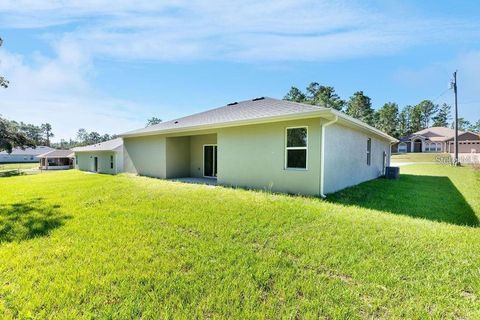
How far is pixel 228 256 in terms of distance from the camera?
363cm

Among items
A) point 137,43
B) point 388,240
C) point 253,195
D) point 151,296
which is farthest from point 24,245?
point 137,43

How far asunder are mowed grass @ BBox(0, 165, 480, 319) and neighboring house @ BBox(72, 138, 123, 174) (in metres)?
17.5

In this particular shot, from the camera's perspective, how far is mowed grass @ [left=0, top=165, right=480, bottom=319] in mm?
2516

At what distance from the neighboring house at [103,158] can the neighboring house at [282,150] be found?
10562 mm

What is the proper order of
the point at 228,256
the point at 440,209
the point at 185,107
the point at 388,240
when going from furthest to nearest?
the point at 185,107, the point at 440,209, the point at 388,240, the point at 228,256

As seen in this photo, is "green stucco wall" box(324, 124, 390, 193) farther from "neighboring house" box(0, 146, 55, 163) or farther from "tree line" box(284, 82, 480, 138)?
"neighboring house" box(0, 146, 55, 163)

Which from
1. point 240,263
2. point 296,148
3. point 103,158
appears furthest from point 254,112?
point 103,158

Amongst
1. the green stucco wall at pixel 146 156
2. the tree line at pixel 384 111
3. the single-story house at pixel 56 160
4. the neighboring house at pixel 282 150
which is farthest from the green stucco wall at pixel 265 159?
the single-story house at pixel 56 160

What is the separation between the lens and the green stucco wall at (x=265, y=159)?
7895 millimetres

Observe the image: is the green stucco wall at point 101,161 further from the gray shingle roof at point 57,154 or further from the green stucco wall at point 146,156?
the gray shingle roof at point 57,154

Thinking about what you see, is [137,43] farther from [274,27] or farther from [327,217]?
[327,217]

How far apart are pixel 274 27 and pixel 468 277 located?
30.2 feet

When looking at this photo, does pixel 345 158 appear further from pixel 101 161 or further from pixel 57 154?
pixel 57 154

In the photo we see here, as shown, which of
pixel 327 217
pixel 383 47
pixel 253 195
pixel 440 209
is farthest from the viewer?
pixel 383 47
